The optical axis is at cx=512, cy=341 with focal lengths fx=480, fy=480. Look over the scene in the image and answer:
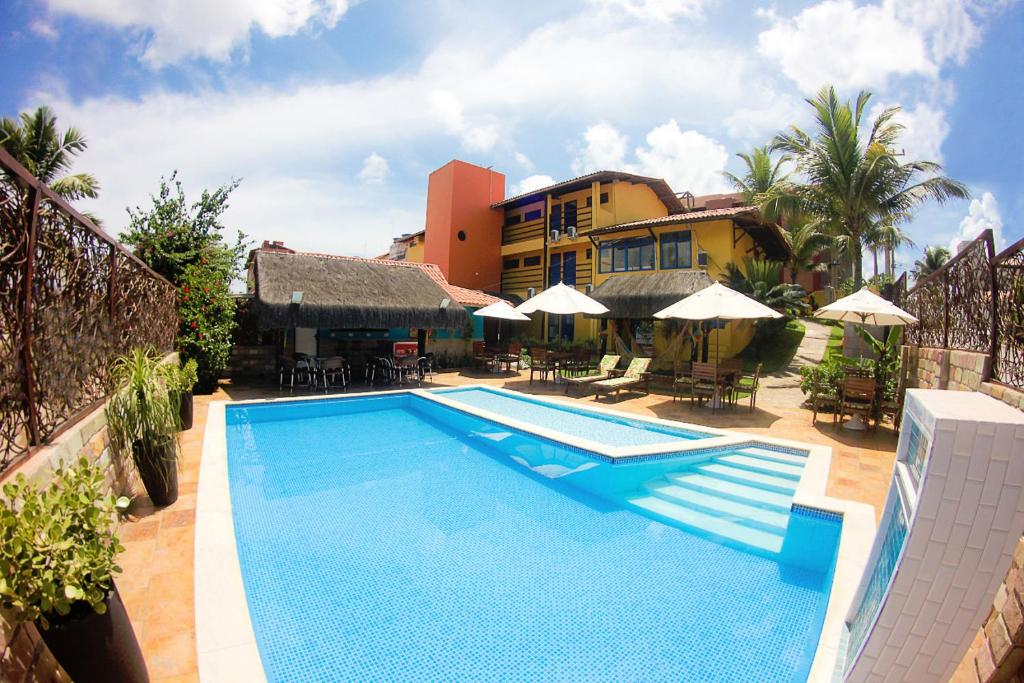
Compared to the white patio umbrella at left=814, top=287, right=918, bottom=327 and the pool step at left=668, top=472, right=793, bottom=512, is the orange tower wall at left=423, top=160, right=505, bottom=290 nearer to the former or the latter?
the white patio umbrella at left=814, top=287, right=918, bottom=327

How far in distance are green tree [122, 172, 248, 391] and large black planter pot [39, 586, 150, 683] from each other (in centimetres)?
1098

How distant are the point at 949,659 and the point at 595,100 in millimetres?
11315

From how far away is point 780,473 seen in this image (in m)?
6.95

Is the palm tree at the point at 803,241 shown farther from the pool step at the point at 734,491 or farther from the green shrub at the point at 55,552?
the green shrub at the point at 55,552

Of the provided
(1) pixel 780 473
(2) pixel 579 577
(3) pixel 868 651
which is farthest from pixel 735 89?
(3) pixel 868 651

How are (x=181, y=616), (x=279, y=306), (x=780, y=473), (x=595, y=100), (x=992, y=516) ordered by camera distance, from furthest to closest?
(x=279, y=306)
(x=595, y=100)
(x=780, y=473)
(x=181, y=616)
(x=992, y=516)

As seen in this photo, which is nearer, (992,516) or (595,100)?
(992,516)

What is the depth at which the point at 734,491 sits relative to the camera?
6.48m

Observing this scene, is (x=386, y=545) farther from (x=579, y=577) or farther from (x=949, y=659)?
(x=949, y=659)

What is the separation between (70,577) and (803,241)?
21.5 metres

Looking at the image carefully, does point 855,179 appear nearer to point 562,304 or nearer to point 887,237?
point 887,237

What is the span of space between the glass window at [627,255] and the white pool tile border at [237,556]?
13.7 metres

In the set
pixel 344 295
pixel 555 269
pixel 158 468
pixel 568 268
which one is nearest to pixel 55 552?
pixel 158 468

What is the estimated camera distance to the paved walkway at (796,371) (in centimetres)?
1297
